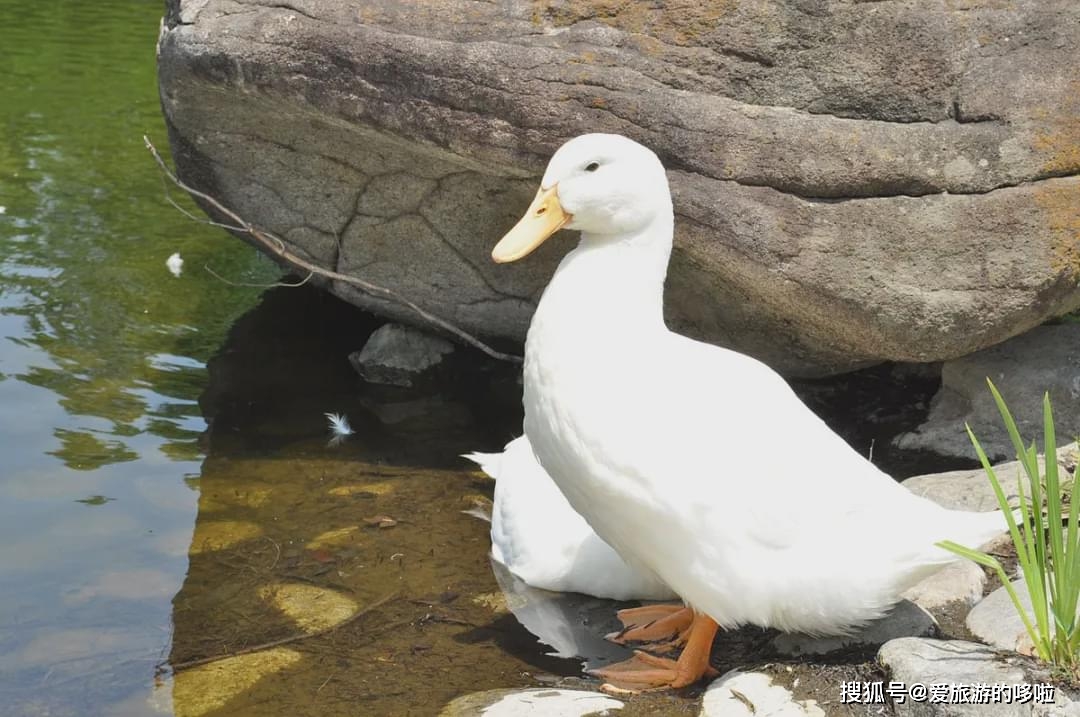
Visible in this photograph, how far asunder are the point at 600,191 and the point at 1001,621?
1557mm

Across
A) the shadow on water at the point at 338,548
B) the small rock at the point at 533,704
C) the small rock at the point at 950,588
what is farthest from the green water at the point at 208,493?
the small rock at the point at 950,588

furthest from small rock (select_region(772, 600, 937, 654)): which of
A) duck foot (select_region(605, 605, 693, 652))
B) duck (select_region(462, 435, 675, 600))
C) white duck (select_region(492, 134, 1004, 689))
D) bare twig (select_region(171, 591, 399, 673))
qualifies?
bare twig (select_region(171, 591, 399, 673))

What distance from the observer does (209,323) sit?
659 cm

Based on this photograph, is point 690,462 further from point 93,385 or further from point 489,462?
point 93,385

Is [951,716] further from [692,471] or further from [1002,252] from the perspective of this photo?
[1002,252]

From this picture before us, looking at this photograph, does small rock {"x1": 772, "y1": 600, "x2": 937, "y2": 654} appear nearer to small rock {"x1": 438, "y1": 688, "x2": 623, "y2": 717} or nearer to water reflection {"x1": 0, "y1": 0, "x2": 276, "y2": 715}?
small rock {"x1": 438, "y1": 688, "x2": 623, "y2": 717}

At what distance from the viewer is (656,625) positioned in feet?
12.5

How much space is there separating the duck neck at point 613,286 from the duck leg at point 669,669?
86 cm

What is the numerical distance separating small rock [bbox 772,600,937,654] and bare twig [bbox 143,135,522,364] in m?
2.24

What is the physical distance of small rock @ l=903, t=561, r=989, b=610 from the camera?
144 inches

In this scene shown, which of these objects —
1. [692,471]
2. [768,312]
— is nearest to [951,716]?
[692,471]

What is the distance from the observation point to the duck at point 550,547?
409 cm

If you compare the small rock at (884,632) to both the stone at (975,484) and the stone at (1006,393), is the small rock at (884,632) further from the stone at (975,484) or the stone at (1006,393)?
the stone at (1006,393)

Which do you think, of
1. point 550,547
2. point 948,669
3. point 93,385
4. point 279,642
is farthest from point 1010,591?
point 93,385
